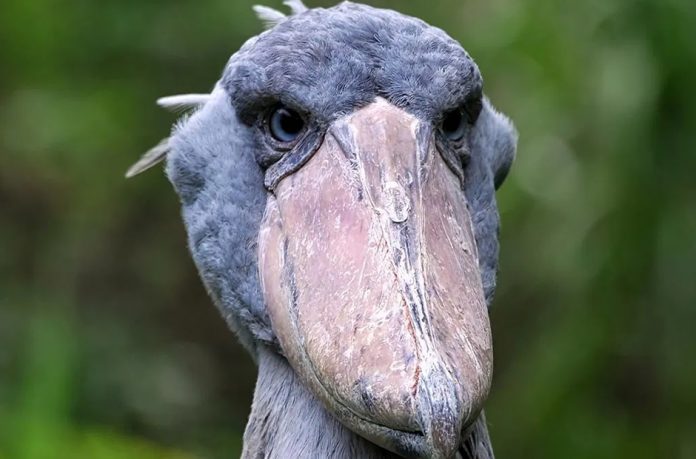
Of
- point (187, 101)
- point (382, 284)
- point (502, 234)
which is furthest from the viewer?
point (502, 234)

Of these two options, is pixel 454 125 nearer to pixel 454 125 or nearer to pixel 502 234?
pixel 454 125

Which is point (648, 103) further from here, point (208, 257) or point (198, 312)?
point (198, 312)

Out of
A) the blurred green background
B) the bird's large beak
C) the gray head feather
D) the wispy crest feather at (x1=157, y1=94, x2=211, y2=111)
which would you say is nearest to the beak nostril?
the bird's large beak

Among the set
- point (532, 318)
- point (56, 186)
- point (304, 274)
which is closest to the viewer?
point (304, 274)

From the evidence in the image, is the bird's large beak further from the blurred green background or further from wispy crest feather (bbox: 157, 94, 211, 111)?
the blurred green background

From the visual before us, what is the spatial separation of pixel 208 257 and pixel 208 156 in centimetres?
15

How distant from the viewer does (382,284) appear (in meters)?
1.35

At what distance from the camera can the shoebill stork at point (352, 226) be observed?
4.25 ft

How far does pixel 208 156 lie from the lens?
65.9 inches

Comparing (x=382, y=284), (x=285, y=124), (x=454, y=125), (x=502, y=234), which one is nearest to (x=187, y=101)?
(x=285, y=124)

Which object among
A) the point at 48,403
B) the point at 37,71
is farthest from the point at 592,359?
the point at 37,71

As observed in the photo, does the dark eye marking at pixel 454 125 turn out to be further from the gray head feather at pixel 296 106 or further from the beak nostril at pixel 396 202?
the beak nostril at pixel 396 202

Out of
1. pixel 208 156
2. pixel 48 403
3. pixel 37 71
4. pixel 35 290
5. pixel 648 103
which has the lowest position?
pixel 35 290

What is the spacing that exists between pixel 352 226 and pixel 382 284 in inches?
4.3
